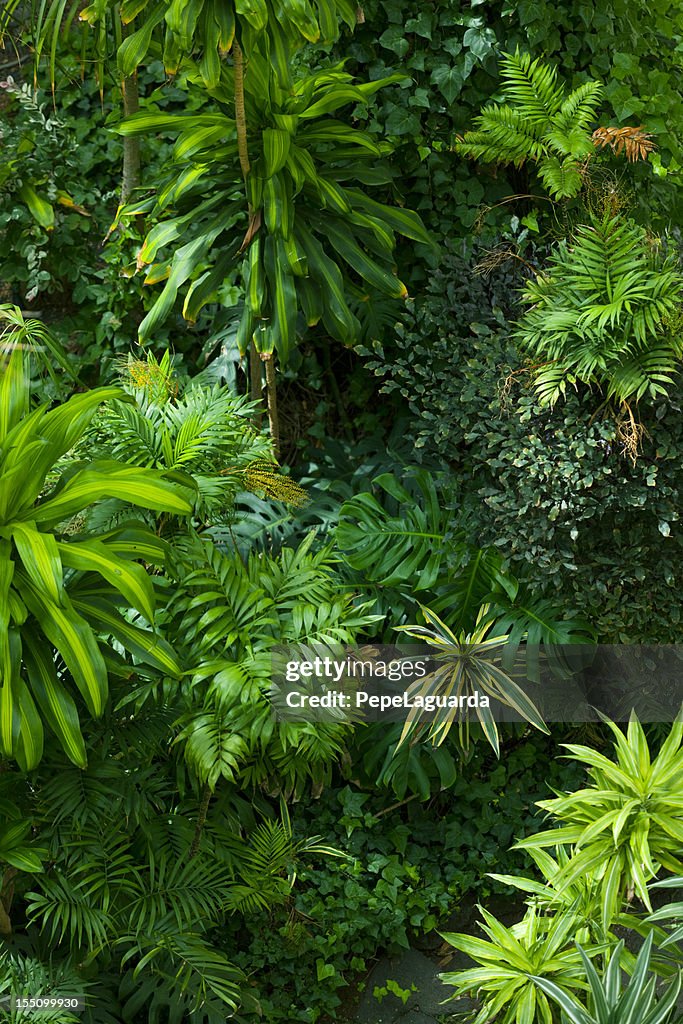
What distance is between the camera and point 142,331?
3.03 m

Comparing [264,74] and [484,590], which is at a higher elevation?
[264,74]

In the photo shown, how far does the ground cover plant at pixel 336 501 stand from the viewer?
2.12 metres

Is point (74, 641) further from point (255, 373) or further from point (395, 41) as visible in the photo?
point (395, 41)

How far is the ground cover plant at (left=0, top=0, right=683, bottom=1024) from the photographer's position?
2.12 m

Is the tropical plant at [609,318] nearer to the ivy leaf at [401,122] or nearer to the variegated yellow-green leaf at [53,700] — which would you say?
the ivy leaf at [401,122]

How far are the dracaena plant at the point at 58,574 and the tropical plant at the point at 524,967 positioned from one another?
36.4 inches

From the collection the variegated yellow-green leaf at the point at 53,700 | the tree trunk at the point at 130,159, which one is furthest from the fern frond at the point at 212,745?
the tree trunk at the point at 130,159

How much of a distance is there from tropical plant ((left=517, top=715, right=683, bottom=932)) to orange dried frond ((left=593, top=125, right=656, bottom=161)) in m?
1.60

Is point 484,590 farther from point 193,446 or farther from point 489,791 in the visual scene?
point 193,446

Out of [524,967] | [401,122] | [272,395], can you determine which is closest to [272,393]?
[272,395]

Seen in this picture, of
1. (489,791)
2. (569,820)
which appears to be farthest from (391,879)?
(569,820)

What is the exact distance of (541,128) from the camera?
2.91 metres

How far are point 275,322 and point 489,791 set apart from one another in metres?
1.53

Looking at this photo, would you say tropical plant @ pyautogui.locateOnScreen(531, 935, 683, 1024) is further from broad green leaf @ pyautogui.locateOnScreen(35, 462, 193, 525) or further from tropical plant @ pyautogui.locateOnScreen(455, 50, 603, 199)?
tropical plant @ pyautogui.locateOnScreen(455, 50, 603, 199)
